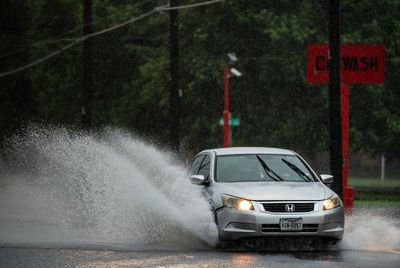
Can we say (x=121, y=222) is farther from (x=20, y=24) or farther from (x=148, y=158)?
(x=20, y=24)

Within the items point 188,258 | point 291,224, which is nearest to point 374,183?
point 291,224

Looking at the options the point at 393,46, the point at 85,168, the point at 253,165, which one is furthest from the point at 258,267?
the point at 393,46

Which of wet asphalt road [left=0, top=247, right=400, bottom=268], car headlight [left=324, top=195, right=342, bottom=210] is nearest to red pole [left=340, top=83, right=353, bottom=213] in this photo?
car headlight [left=324, top=195, right=342, bottom=210]

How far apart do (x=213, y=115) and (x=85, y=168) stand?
3258 centimetres

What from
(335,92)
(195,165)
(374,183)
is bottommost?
(374,183)

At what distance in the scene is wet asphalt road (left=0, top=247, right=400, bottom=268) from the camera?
1305 centimetres

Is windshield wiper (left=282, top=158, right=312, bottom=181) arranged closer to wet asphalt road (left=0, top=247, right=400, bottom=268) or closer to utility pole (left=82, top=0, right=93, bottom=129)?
wet asphalt road (left=0, top=247, right=400, bottom=268)

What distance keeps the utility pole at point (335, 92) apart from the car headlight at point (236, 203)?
9.13m

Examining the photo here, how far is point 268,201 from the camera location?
14570mm

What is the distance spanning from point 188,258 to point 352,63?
48.8 ft

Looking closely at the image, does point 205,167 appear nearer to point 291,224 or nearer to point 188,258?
point 291,224

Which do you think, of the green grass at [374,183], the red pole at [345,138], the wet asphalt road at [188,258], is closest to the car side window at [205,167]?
the wet asphalt road at [188,258]

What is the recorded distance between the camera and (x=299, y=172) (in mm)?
16188

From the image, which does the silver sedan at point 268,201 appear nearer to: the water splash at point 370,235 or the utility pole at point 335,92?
the water splash at point 370,235
